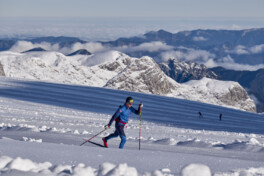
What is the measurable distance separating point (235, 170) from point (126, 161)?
2391mm

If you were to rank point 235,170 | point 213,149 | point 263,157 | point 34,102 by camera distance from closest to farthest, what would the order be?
point 235,170
point 263,157
point 213,149
point 34,102

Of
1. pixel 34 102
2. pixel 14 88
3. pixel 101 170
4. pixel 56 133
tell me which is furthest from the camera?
pixel 14 88

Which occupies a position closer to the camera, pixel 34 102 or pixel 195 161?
pixel 195 161

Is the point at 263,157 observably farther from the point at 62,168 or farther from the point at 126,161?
the point at 62,168

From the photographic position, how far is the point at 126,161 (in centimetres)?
823

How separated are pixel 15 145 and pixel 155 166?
3767 mm

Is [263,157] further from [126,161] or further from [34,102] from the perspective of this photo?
[34,102]

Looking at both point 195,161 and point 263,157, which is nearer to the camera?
point 195,161

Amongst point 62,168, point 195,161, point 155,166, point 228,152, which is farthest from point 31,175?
point 228,152

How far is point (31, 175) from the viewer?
632cm

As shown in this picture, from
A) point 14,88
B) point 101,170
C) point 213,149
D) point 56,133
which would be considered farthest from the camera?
point 14,88

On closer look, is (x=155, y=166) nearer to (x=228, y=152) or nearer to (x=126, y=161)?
(x=126, y=161)

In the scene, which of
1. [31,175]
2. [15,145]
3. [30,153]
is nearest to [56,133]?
[15,145]

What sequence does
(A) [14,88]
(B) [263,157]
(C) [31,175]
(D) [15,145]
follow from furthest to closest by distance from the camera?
(A) [14,88] < (B) [263,157] < (D) [15,145] < (C) [31,175]
